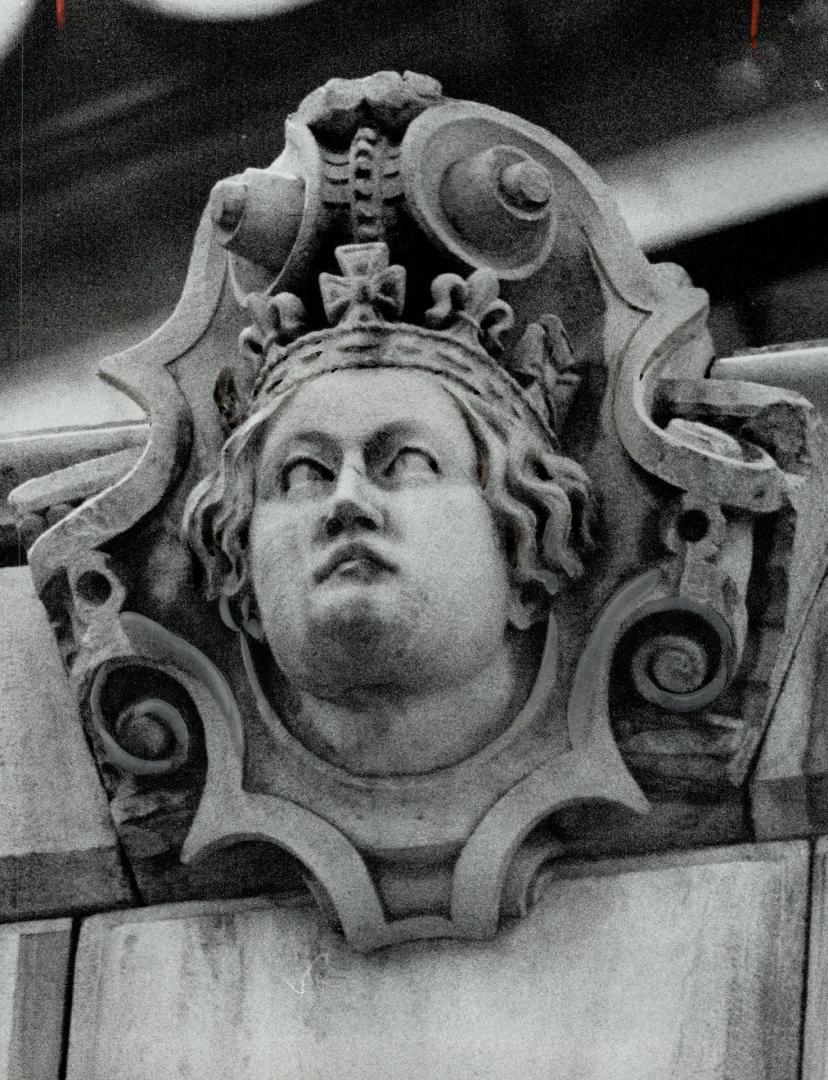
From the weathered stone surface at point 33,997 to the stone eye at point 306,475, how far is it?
2.44 ft

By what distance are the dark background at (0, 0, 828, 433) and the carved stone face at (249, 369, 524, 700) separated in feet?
3.40

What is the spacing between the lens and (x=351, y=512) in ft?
11.7

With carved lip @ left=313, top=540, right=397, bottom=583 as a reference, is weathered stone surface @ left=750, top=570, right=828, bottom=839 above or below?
below

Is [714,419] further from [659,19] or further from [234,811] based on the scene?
[659,19]

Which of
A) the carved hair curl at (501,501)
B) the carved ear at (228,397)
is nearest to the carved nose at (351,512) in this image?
the carved hair curl at (501,501)

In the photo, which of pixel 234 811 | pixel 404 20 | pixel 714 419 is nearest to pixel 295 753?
pixel 234 811

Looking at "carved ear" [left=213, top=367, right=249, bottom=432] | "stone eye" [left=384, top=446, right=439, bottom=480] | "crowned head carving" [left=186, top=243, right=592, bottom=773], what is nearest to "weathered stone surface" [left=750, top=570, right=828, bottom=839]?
"crowned head carving" [left=186, top=243, right=592, bottom=773]

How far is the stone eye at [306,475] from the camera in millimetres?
3682

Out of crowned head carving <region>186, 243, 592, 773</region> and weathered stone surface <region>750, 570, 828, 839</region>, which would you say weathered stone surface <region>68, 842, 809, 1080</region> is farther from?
crowned head carving <region>186, 243, 592, 773</region>

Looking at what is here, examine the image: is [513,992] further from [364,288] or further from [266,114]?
[266,114]

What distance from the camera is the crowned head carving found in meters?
3.57

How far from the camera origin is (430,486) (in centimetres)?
365

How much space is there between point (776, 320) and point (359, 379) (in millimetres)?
1053

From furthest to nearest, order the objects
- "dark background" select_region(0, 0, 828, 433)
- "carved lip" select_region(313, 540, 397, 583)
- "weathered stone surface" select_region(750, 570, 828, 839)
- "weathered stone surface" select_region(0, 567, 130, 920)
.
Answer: "dark background" select_region(0, 0, 828, 433) → "weathered stone surface" select_region(0, 567, 130, 920) → "weathered stone surface" select_region(750, 570, 828, 839) → "carved lip" select_region(313, 540, 397, 583)
